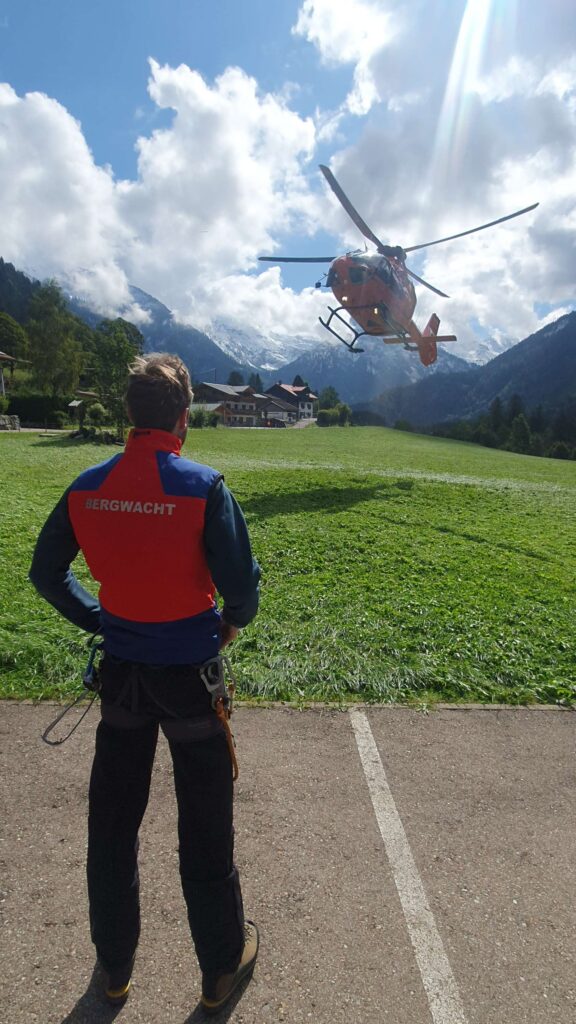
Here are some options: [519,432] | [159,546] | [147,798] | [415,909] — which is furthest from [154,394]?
[519,432]

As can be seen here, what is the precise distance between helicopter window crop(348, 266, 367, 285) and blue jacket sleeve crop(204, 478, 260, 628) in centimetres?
2835

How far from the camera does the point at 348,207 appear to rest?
2848cm

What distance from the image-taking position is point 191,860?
2.54 m

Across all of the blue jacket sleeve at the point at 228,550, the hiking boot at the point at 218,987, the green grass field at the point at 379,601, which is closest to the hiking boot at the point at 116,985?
the hiking boot at the point at 218,987

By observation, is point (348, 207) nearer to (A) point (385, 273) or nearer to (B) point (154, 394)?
(A) point (385, 273)

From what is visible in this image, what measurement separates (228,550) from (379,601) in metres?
6.72

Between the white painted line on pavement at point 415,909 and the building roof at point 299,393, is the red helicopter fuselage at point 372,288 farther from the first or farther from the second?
the building roof at point 299,393

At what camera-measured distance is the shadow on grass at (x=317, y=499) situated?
16.0 metres

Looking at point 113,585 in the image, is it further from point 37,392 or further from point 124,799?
point 37,392

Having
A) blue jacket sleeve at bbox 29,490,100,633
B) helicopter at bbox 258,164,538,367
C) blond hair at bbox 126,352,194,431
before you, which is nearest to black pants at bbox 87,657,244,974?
blue jacket sleeve at bbox 29,490,100,633

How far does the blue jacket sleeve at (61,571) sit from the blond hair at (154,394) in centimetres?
55

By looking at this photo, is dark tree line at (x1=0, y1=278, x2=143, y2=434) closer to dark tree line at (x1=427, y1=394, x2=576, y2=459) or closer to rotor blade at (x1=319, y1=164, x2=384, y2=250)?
rotor blade at (x1=319, y1=164, x2=384, y2=250)

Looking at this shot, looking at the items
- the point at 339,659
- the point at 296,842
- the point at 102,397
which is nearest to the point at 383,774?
the point at 296,842

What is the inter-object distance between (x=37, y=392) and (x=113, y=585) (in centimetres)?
7902
